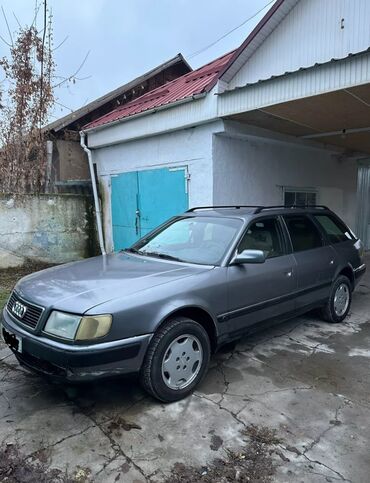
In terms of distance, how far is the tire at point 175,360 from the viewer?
9.25 ft

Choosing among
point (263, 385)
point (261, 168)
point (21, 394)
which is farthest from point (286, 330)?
point (261, 168)

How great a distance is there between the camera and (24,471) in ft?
7.40

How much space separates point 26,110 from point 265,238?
7.52 m

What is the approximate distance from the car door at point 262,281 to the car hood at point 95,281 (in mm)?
426

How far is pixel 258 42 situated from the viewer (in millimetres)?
6176

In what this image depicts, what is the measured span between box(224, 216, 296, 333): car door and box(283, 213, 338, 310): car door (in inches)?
6.8

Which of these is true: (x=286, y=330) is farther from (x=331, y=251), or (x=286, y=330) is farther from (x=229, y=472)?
(x=229, y=472)

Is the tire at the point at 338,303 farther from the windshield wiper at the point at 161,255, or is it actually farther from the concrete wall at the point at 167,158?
the concrete wall at the point at 167,158

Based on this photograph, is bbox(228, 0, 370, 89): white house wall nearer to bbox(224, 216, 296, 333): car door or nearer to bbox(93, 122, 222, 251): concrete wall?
bbox(93, 122, 222, 251): concrete wall

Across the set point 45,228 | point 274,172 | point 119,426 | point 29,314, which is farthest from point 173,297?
point 45,228

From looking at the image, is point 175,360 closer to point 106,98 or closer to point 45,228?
point 45,228

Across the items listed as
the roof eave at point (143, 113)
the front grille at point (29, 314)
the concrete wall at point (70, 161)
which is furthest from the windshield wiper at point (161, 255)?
the concrete wall at point (70, 161)

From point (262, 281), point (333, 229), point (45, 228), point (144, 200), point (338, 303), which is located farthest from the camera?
point (45, 228)

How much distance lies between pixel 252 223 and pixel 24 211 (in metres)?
5.82
